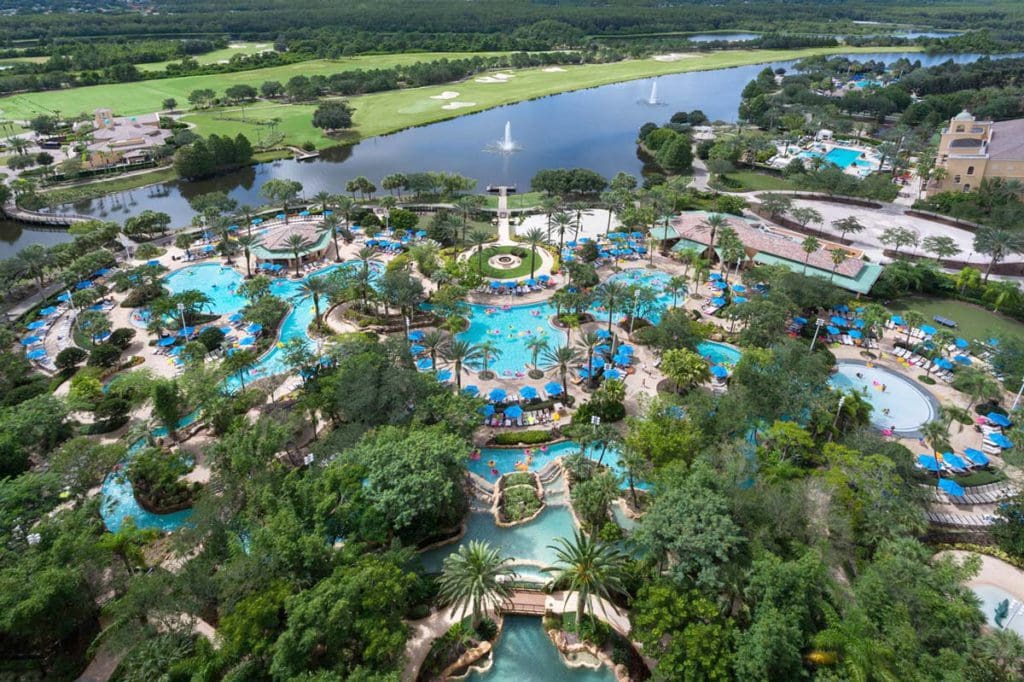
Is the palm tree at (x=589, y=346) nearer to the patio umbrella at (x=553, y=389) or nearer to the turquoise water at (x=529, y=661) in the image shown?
the patio umbrella at (x=553, y=389)

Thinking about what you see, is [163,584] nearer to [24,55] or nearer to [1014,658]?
[1014,658]

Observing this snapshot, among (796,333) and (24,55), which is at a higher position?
(24,55)

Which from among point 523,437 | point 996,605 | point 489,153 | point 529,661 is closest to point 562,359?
point 523,437

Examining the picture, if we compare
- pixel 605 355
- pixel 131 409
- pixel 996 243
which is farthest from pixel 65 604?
pixel 996 243

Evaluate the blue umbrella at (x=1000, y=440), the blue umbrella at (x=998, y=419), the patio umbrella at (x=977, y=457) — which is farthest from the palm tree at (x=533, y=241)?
the blue umbrella at (x=1000, y=440)

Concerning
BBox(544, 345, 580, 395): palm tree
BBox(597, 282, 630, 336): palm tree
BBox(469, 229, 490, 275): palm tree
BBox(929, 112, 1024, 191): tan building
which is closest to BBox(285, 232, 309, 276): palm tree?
BBox(469, 229, 490, 275): palm tree

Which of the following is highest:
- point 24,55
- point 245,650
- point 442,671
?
point 24,55
